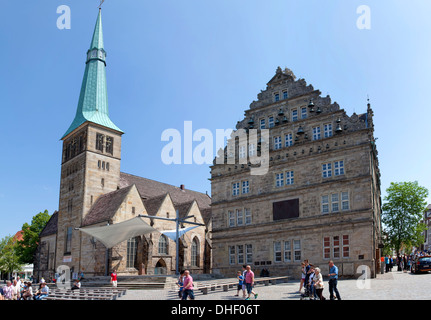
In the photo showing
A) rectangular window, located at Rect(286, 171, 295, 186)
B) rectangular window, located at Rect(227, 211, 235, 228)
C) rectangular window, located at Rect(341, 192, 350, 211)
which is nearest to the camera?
rectangular window, located at Rect(341, 192, 350, 211)

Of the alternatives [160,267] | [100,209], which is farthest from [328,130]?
[100,209]

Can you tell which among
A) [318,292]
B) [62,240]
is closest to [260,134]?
[318,292]

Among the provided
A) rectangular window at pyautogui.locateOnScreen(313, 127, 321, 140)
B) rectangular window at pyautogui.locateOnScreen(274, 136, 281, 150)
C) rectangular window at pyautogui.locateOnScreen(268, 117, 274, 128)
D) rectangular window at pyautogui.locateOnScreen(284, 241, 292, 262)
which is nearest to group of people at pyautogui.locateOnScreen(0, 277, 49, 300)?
rectangular window at pyautogui.locateOnScreen(284, 241, 292, 262)

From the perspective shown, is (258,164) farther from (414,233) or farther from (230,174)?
(414,233)

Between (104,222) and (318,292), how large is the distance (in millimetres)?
34341

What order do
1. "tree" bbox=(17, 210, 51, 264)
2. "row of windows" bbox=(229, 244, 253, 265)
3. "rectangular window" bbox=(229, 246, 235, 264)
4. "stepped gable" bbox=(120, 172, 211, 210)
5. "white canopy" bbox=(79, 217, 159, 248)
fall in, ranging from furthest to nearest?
"tree" bbox=(17, 210, 51, 264) → "stepped gable" bbox=(120, 172, 211, 210) → "rectangular window" bbox=(229, 246, 235, 264) → "row of windows" bbox=(229, 244, 253, 265) → "white canopy" bbox=(79, 217, 159, 248)

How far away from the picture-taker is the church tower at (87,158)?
51375mm

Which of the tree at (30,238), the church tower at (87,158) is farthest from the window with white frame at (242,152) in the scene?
the tree at (30,238)

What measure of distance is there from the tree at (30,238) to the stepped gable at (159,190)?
731 inches

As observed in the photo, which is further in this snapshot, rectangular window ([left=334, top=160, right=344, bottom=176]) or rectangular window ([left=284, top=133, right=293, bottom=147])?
rectangular window ([left=284, top=133, right=293, bottom=147])

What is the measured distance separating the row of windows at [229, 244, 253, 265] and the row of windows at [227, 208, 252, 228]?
6.09 ft

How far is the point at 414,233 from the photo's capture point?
165ft

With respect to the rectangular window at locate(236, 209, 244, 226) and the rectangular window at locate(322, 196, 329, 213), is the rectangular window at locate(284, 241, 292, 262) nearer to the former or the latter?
the rectangular window at locate(322, 196, 329, 213)

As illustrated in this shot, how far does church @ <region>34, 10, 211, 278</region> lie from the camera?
46500 millimetres
